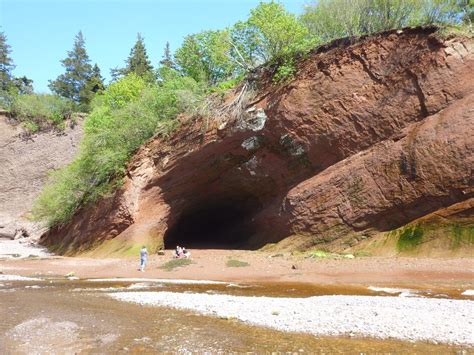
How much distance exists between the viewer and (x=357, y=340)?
26.8 feet

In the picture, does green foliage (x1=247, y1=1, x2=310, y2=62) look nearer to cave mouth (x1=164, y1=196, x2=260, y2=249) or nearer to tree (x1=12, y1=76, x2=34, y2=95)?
cave mouth (x1=164, y1=196, x2=260, y2=249)

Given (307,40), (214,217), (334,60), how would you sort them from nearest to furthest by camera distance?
(334,60) → (307,40) → (214,217)

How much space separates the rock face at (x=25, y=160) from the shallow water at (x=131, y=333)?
39866 millimetres

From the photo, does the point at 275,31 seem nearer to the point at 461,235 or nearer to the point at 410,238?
the point at 410,238

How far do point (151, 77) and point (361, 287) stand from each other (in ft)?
148

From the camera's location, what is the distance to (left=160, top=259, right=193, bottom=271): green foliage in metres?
21.2

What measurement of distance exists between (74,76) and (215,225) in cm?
5193

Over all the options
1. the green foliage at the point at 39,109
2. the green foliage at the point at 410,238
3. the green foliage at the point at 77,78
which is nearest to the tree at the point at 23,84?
the green foliage at the point at 77,78

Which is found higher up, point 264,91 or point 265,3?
point 265,3

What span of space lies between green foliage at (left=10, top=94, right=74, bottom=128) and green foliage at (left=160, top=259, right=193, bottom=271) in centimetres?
4199

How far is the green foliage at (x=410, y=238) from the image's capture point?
19422mm

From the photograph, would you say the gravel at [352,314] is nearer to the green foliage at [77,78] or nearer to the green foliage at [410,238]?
the green foliage at [410,238]

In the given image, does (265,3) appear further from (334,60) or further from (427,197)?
(427,197)

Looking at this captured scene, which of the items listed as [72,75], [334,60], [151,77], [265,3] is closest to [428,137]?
[334,60]
